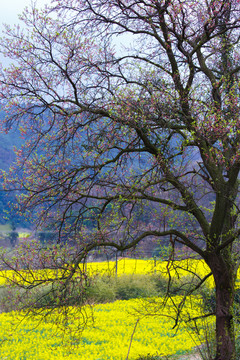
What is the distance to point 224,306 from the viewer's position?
8.05 meters

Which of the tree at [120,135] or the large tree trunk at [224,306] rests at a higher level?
the tree at [120,135]

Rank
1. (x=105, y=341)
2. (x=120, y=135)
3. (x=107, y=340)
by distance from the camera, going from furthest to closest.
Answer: (x=107, y=340)
(x=105, y=341)
(x=120, y=135)

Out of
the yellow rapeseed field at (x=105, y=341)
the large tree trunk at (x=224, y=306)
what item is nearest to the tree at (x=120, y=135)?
the large tree trunk at (x=224, y=306)

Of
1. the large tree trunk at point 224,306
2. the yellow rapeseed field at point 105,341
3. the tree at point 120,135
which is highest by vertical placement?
the tree at point 120,135

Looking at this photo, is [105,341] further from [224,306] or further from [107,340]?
[224,306]

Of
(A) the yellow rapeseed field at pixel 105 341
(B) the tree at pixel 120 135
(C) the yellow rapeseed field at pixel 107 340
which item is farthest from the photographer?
(A) the yellow rapeseed field at pixel 105 341

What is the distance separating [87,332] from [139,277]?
7539mm

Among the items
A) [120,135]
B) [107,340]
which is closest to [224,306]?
[120,135]

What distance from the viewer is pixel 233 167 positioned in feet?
25.8


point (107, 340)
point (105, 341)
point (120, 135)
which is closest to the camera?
point (120, 135)

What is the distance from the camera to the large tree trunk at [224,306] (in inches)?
309

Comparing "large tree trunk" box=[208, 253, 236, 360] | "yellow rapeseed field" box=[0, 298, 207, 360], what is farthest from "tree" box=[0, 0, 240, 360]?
"yellow rapeseed field" box=[0, 298, 207, 360]

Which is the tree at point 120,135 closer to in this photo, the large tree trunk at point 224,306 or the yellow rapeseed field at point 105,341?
the large tree trunk at point 224,306

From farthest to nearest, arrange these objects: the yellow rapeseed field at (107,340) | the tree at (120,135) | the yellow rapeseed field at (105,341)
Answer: the yellow rapeseed field at (105,341) < the yellow rapeseed field at (107,340) < the tree at (120,135)
